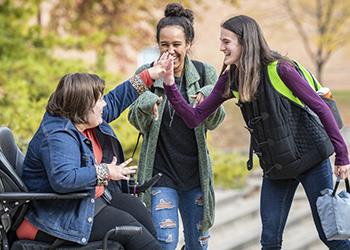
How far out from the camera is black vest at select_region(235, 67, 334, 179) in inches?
167

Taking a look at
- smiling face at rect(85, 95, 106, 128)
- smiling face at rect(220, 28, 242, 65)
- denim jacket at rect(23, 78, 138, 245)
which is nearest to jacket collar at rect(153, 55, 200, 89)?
smiling face at rect(220, 28, 242, 65)

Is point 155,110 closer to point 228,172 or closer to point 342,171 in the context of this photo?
point 342,171

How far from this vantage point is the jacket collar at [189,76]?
14.8ft

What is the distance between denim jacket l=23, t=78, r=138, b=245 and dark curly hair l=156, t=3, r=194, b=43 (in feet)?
3.07

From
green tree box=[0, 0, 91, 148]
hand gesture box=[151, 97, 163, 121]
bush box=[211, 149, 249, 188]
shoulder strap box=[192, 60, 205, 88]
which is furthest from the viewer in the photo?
bush box=[211, 149, 249, 188]

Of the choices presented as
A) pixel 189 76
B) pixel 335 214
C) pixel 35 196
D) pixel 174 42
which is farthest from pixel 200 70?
pixel 35 196

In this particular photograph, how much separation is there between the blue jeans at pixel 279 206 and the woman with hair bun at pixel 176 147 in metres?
0.32

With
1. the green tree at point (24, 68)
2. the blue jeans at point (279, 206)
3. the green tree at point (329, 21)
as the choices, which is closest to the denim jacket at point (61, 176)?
the blue jeans at point (279, 206)

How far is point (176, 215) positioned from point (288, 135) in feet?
2.60

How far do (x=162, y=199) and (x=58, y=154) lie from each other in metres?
0.93

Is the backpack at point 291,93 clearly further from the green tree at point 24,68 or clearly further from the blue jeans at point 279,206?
the green tree at point 24,68

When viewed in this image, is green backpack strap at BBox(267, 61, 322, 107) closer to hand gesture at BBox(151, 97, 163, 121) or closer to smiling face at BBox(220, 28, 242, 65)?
smiling face at BBox(220, 28, 242, 65)

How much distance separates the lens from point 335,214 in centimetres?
422

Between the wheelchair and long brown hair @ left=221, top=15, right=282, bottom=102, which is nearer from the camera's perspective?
the wheelchair
